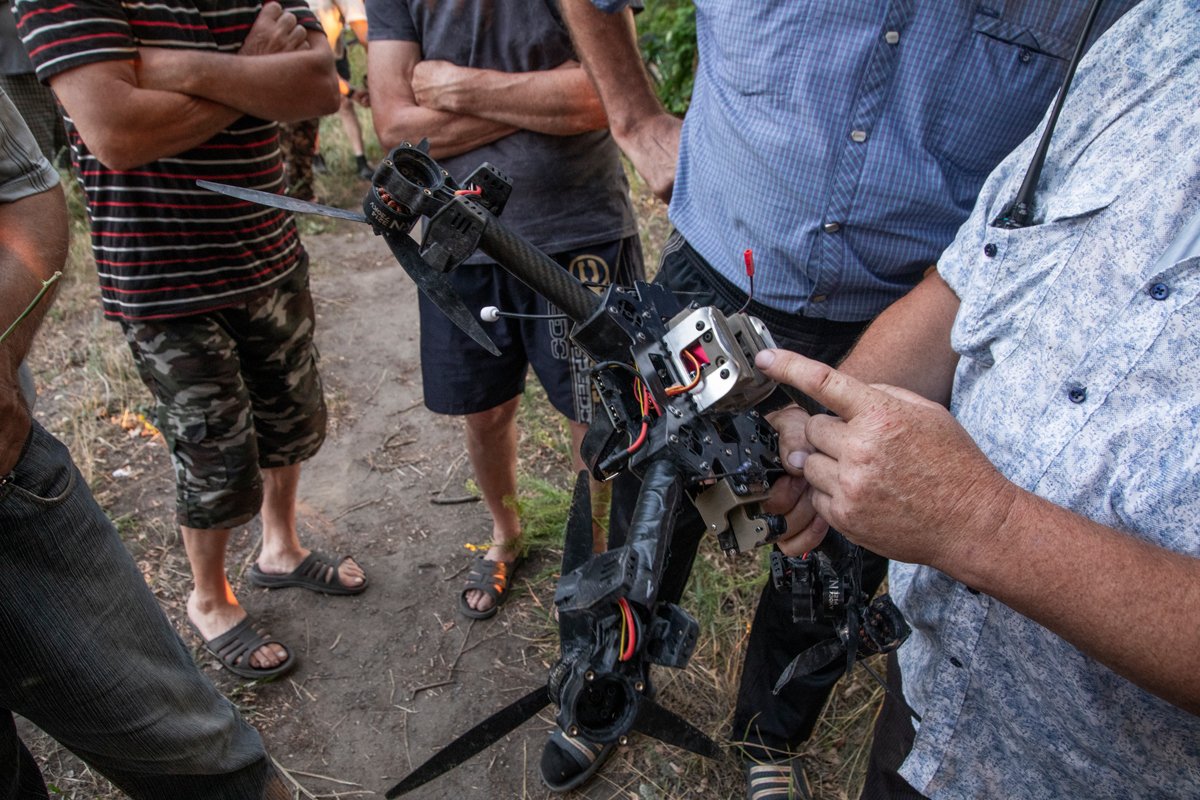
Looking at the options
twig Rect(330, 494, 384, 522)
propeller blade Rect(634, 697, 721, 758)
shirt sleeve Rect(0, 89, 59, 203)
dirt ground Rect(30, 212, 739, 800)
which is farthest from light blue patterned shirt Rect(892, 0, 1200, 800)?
twig Rect(330, 494, 384, 522)

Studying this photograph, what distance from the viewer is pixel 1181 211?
3.99 feet

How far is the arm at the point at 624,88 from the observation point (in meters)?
Result: 2.49

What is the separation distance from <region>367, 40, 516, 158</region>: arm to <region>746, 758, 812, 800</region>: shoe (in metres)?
2.26

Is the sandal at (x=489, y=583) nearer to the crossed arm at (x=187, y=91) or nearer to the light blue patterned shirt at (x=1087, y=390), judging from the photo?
the crossed arm at (x=187, y=91)

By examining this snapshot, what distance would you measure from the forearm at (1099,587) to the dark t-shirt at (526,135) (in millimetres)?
1913

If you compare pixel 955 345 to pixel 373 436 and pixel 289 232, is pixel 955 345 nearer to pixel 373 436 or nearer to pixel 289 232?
pixel 289 232

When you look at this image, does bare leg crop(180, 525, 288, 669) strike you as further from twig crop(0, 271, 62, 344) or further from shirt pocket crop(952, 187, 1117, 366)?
shirt pocket crop(952, 187, 1117, 366)

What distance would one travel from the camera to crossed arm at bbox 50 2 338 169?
2234 millimetres

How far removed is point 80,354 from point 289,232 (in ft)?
9.46

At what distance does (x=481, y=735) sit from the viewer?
1.28 meters

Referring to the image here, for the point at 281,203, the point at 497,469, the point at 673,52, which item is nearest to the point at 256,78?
the point at 281,203

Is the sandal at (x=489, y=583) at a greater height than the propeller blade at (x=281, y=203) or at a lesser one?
lesser

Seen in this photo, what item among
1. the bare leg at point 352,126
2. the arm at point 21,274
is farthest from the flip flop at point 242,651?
the bare leg at point 352,126

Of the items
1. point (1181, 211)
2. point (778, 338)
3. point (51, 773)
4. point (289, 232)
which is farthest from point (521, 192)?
point (51, 773)
